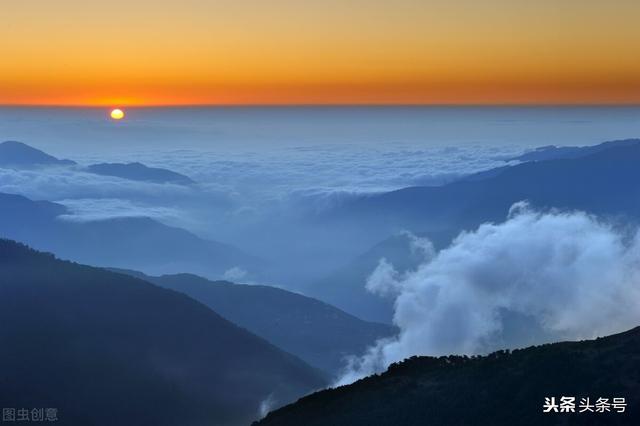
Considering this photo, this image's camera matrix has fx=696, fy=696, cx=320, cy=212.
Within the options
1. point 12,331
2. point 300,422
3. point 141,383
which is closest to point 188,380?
point 141,383

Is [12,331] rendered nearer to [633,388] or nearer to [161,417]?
[161,417]

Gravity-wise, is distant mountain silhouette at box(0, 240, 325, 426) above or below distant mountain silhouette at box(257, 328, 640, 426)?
above

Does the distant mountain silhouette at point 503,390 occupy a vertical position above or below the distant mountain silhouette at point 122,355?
below

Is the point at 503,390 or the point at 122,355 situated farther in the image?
the point at 122,355

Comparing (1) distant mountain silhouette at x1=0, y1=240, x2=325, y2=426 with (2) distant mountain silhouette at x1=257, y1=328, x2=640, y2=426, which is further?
(1) distant mountain silhouette at x1=0, y1=240, x2=325, y2=426

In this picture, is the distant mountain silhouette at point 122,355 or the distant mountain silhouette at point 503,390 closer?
the distant mountain silhouette at point 503,390
